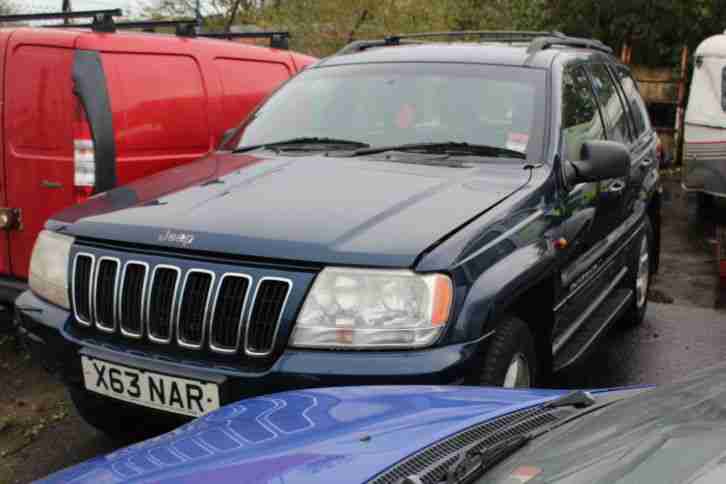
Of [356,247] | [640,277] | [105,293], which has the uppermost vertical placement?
[356,247]

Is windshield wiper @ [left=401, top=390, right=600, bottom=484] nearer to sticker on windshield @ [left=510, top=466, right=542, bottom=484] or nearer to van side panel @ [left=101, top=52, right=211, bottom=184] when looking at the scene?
sticker on windshield @ [left=510, top=466, right=542, bottom=484]

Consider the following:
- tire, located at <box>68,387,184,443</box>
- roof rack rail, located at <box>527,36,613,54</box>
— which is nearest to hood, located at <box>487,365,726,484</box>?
tire, located at <box>68,387,184,443</box>

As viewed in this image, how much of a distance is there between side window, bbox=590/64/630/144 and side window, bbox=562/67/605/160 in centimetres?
17

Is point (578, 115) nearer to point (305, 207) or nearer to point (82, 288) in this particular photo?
point (305, 207)

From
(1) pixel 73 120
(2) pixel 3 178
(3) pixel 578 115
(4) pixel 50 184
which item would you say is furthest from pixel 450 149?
(2) pixel 3 178

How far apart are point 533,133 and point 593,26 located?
1601 centimetres

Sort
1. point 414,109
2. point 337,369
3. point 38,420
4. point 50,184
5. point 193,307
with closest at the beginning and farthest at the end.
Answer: point 337,369 < point 193,307 < point 414,109 < point 38,420 < point 50,184

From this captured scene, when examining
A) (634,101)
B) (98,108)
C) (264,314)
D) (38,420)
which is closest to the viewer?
(264,314)

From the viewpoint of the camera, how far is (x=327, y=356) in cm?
273

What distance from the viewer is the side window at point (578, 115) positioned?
402 cm

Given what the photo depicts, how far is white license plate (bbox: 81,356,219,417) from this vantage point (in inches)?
111

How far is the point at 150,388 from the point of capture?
2945 millimetres

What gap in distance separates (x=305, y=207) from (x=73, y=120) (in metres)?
2.11

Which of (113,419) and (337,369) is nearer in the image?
(337,369)
